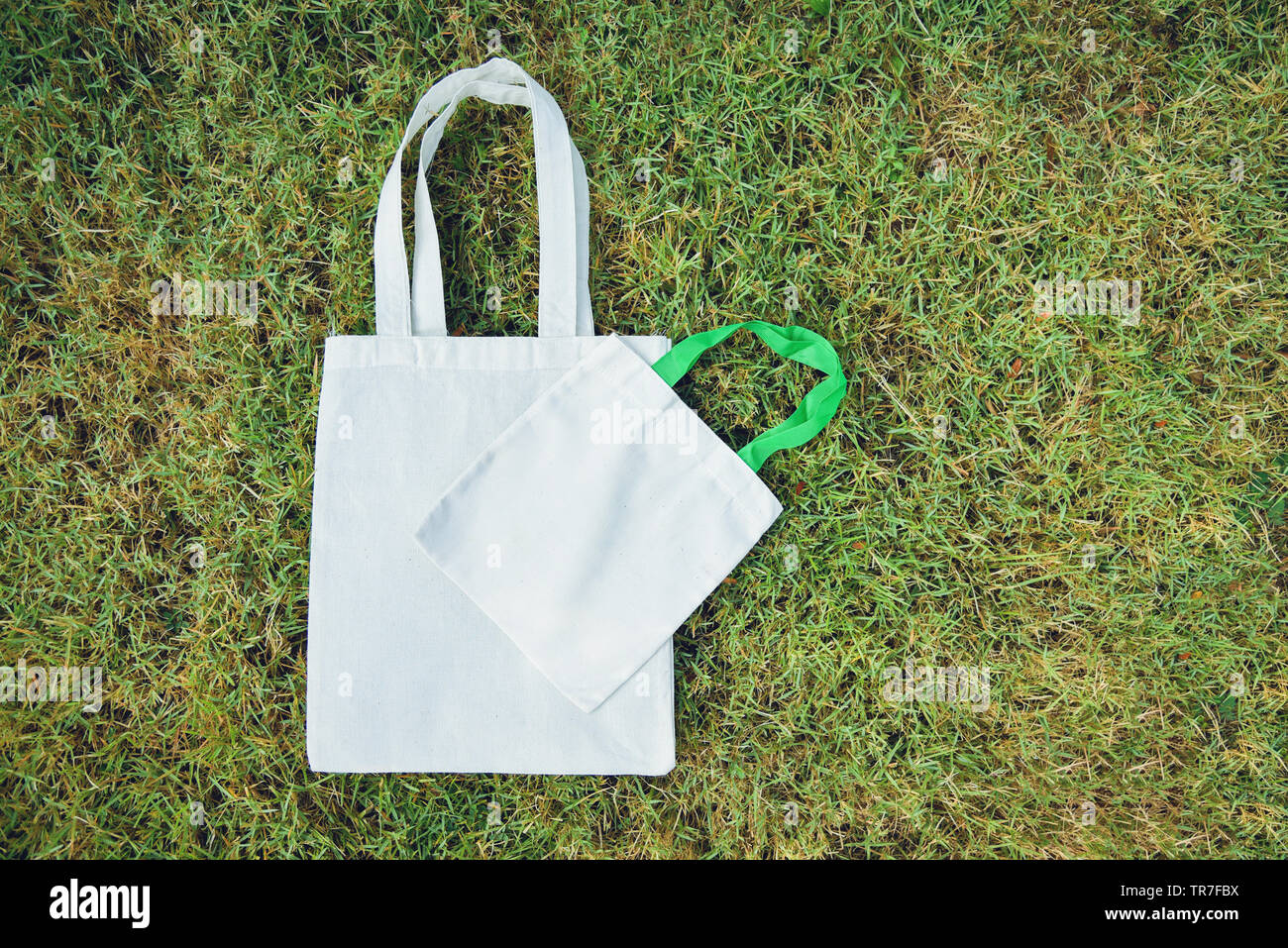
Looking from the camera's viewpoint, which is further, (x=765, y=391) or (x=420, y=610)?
(x=765, y=391)

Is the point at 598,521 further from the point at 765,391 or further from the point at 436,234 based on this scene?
the point at 436,234

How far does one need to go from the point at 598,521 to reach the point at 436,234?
2.10ft

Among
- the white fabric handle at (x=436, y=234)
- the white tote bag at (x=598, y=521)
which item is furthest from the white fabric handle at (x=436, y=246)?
the white tote bag at (x=598, y=521)

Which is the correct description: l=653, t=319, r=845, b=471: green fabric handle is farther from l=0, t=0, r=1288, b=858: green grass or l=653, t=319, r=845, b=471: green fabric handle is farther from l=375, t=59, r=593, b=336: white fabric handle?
l=375, t=59, r=593, b=336: white fabric handle

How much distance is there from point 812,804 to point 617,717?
443 millimetres

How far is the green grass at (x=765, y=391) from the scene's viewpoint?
146 centimetres

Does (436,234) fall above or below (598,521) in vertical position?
above

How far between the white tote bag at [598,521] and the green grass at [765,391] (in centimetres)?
14

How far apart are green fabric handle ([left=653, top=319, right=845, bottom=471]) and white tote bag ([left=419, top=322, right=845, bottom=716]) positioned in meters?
0.03

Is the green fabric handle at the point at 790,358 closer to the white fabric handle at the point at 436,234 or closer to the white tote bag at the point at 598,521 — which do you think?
the white tote bag at the point at 598,521

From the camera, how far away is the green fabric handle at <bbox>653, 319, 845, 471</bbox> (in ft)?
4.58

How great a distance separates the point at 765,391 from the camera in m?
1.47

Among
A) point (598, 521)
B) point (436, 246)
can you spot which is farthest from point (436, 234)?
point (598, 521)

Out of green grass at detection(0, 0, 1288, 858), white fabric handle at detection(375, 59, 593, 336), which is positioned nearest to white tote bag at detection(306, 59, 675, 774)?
white fabric handle at detection(375, 59, 593, 336)
